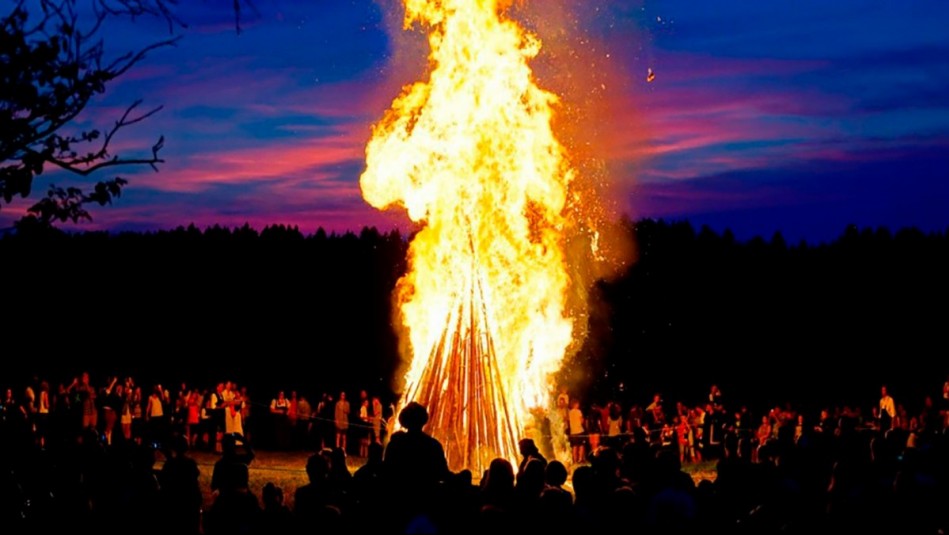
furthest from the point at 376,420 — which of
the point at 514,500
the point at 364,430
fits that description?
the point at 514,500

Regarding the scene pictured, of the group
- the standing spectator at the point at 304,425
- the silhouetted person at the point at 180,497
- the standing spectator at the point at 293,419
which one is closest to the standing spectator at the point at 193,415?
the standing spectator at the point at 293,419

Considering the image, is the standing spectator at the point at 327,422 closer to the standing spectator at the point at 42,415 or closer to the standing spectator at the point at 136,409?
the standing spectator at the point at 136,409

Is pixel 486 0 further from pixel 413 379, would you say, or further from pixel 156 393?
pixel 156 393

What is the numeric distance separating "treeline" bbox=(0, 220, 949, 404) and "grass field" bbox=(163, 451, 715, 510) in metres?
8.30

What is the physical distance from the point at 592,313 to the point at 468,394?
20.6m

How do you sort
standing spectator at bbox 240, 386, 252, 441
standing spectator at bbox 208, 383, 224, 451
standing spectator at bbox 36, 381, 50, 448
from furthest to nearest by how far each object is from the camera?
standing spectator at bbox 208, 383, 224, 451, standing spectator at bbox 240, 386, 252, 441, standing spectator at bbox 36, 381, 50, 448

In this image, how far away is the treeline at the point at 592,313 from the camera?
35344 mm

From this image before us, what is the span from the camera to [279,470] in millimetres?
23594

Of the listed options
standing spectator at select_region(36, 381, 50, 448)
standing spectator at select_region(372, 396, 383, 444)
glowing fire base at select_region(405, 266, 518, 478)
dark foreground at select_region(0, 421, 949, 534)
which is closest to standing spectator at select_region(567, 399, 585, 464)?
standing spectator at select_region(372, 396, 383, 444)

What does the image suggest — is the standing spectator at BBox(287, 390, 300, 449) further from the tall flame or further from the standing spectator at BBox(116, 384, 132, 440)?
the tall flame

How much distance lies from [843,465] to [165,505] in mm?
5003

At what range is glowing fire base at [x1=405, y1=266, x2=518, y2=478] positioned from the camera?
15617 mm

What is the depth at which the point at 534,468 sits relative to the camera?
8.55 m

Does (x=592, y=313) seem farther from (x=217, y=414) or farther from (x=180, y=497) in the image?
(x=180, y=497)
